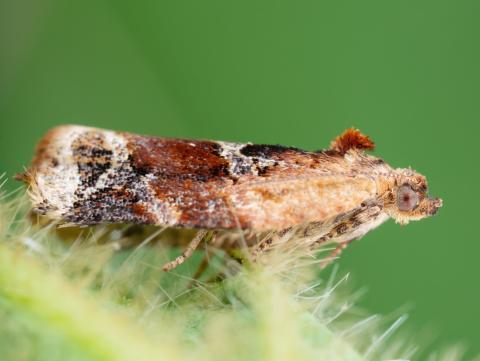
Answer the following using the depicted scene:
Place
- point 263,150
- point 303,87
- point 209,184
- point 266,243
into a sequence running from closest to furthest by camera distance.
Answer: point 266,243 < point 209,184 < point 263,150 < point 303,87

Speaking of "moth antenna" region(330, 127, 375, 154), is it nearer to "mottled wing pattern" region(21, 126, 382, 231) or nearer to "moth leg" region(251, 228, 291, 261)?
"mottled wing pattern" region(21, 126, 382, 231)

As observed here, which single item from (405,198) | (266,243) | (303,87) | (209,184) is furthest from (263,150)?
(303,87)

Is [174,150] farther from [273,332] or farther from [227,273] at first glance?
[273,332]

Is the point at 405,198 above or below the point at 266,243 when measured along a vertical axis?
below

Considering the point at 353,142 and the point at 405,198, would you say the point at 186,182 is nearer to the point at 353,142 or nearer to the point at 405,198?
the point at 353,142

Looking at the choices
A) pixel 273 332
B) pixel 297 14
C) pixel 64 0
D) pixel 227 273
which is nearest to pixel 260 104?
pixel 297 14

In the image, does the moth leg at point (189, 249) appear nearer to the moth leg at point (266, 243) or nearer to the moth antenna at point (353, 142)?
the moth leg at point (266, 243)
